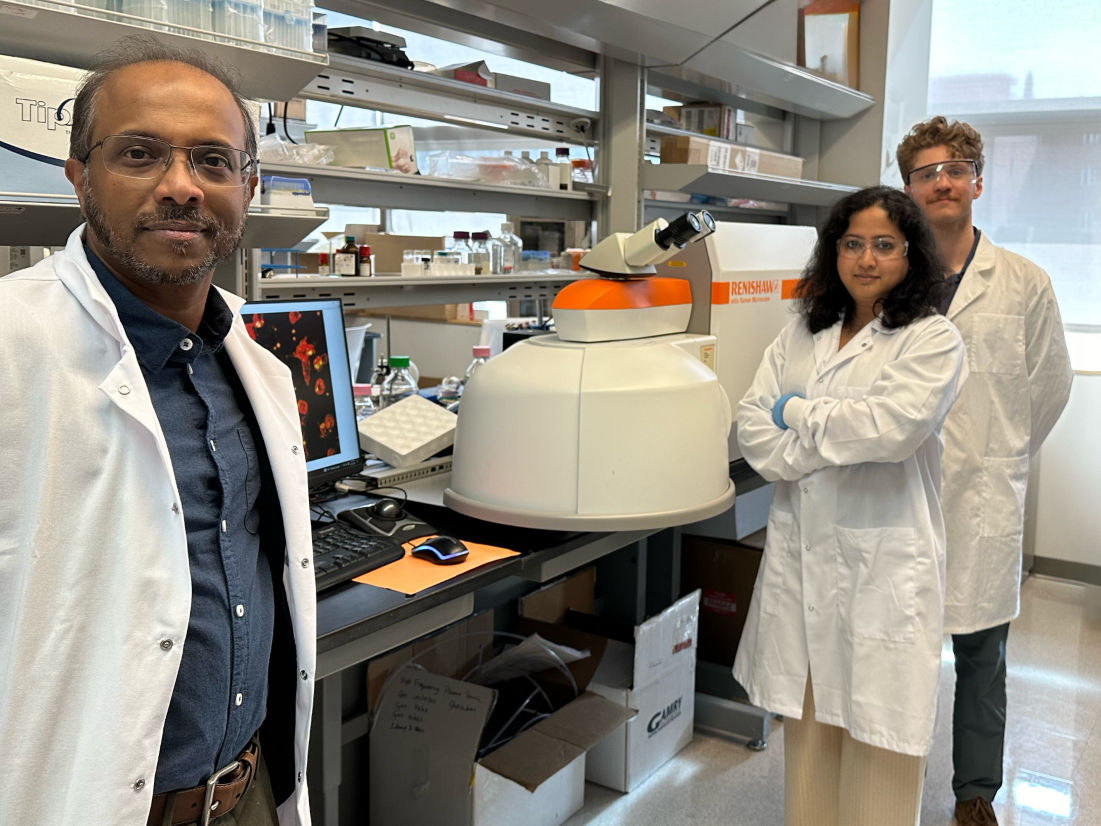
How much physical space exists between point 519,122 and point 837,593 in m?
1.90

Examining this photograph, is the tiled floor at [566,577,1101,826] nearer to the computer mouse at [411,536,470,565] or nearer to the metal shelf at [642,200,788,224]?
the computer mouse at [411,536,470,565]

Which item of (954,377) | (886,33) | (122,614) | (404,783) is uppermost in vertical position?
(886,33)

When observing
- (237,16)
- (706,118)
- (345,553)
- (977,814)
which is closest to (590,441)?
(345,553)

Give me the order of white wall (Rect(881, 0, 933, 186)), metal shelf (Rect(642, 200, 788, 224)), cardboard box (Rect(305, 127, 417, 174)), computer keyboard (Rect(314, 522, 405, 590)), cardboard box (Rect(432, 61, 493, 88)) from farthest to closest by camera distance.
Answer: white wall (Rect(881, 0, 933, 186)), metal shelf (Rect(642, 200, 788, 224)), cardboard box (Rect(432, 61, 493, 88)), cardboard box (Rect(305, 127, 417, 174)), computer keyboard (Rect(314, 522, 405, 590))

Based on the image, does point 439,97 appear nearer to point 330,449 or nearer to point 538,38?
point 538,38

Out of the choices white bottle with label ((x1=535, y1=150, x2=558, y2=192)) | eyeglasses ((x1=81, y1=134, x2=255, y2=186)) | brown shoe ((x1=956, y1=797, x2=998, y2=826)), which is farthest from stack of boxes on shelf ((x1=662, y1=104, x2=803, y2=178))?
eyeglasses ((x1=81, y1=134, x2=255, y2=186))

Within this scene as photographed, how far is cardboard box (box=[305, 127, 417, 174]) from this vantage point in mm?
2631

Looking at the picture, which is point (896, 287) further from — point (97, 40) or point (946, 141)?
point (97, 40)

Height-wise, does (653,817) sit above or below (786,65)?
below

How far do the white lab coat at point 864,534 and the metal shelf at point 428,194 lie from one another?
1.24 meters

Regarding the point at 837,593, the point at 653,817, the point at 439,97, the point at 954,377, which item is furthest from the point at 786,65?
the point at 653,817

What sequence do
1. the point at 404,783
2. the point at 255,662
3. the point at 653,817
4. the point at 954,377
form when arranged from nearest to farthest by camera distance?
the point at 255,662 < the point at 954,377 < the point at 404,783 < the point at 653,817

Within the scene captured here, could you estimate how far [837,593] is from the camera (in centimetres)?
194

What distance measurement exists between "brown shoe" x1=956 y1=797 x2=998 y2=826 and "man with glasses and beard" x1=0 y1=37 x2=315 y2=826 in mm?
1912
